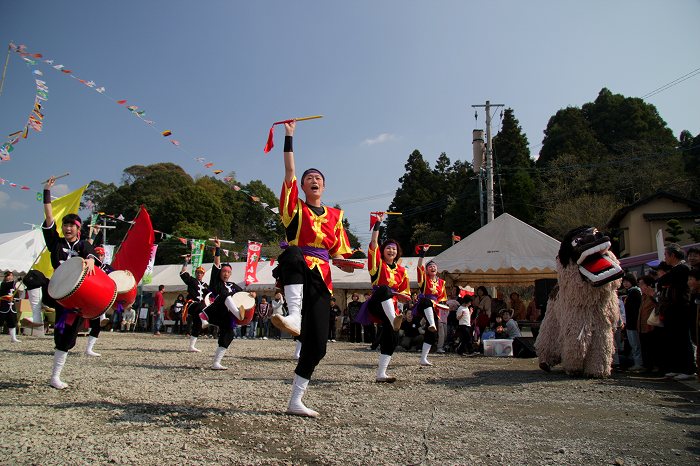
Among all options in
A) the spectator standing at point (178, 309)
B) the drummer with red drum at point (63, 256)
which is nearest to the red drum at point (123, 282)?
the drummer with red drum at point (63, 256)

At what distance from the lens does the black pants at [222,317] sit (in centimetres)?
788

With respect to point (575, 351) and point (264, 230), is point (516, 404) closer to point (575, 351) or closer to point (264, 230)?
point (575, 351)

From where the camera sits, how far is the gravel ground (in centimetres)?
293

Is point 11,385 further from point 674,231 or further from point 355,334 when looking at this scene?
point 674,231

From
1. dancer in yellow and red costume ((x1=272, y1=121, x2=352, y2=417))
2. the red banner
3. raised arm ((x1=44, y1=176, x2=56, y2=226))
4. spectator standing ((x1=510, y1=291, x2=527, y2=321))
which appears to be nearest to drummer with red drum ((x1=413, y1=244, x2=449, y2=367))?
dancer in yellow and red costume ((x1=272, y1=121, x2=352, y2=417))

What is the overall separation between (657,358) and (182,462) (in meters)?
7.37

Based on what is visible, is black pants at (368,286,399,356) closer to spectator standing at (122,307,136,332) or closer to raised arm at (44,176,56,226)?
raised arm at (44,176,56,226)

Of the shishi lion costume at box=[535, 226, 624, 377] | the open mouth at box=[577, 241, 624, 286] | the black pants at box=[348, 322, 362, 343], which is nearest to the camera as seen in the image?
the open mouth at box=[577, 241, 624, 286]

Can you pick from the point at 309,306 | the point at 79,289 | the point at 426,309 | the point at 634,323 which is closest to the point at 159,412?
the point at 309,306

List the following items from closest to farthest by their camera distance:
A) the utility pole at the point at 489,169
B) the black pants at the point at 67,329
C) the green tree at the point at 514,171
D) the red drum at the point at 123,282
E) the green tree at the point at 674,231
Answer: the black pants at the point at 67,329 < the red drum at the point at 123,282 < the utility pole at the point at 489,169 < the green tree at the point at 674,231 < the green tree at the point at 514,171

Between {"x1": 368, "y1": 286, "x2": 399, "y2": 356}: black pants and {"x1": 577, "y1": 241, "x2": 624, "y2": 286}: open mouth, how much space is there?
2564 mm

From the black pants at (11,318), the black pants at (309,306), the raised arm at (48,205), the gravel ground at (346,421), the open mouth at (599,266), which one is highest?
the raised arm at (48,205)

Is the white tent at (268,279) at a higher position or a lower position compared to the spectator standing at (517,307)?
higher

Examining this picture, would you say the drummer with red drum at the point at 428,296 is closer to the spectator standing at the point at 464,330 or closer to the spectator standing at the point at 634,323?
the spectator standing at the point at 634,323
